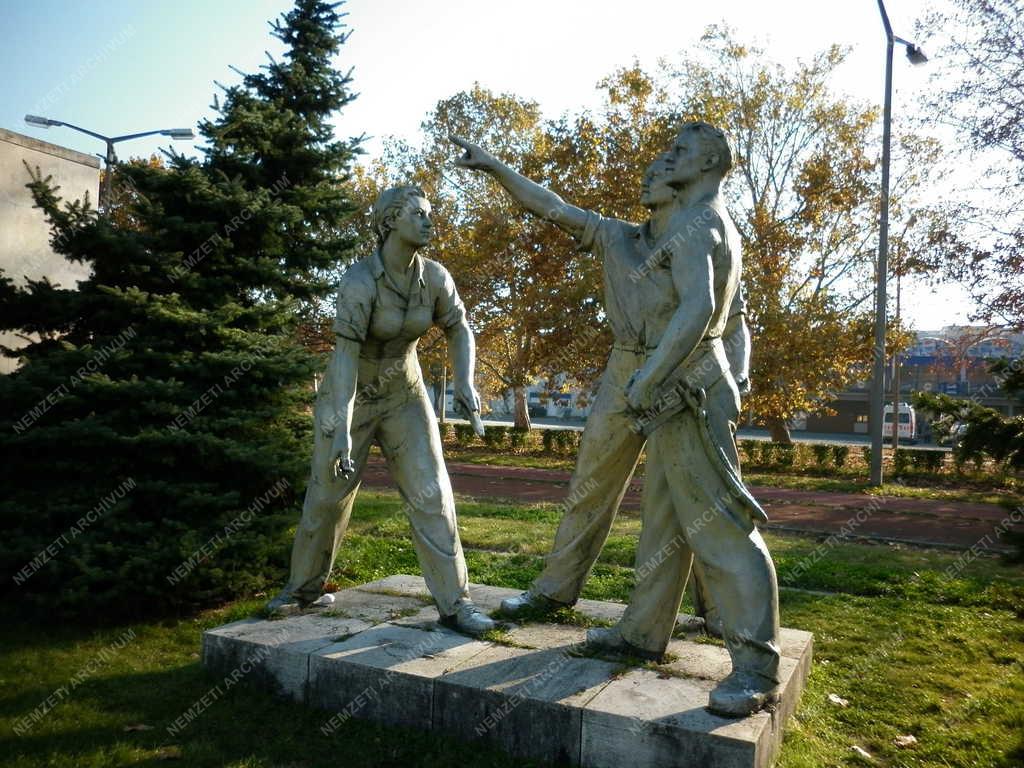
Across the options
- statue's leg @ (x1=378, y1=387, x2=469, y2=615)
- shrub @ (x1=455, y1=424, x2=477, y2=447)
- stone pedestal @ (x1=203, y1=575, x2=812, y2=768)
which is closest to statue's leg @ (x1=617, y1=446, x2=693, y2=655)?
stone pedestal @ (x1=203, y1=575, x2=812, y2=768)

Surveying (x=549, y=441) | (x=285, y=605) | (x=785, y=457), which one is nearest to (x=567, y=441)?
(x=549, y=441)

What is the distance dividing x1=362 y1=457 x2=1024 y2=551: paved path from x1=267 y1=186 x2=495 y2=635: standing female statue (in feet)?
24.9

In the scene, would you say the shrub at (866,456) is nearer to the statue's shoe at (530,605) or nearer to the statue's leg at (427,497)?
the statue's shoe at (530,605)

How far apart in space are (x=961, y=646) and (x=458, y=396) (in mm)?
4144

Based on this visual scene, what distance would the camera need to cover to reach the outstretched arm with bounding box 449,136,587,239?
4.54 meters

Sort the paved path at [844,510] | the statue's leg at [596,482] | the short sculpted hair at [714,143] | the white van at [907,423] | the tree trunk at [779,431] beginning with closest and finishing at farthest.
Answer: the short sculpted hair at [714,143]
the statue's leg at [596,482]
the paved path at [844,510]
the tree trunk at [779,431]
the white van at [907,423]

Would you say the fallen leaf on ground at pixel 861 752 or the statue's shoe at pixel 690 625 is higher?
the statue's shoe at pixel 690 625

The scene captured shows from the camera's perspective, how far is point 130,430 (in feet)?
19.9

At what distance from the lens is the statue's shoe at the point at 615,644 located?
164 inches

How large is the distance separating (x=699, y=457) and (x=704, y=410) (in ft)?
0.75

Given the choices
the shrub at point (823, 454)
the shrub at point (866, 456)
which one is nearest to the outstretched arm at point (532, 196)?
the shrub at point (823, 454)

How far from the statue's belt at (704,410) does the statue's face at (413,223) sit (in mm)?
1775

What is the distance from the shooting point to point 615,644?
4238mm

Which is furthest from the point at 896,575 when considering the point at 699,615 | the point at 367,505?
the point at 367,505
